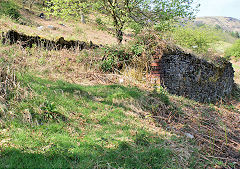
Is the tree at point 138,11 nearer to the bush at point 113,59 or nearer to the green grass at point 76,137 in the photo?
the bush at point 113,59

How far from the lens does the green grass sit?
94.6 inches

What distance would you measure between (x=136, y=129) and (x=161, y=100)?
1.70 metres

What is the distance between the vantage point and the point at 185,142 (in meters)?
3.71

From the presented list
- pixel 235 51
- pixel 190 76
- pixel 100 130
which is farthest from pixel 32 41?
pixel 235 51

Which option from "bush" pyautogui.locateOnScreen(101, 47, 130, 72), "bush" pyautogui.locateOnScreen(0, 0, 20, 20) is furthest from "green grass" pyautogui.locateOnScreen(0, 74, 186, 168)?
"bush" pyautogui.locateOnScreen(0, 0, 20, 20)

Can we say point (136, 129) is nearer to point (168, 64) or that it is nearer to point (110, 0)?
point (168, 64)

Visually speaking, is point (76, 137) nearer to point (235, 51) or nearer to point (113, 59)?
point (113, 59)

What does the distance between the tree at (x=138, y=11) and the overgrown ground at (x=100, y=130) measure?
4620 mm

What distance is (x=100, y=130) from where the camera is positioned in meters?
3.44

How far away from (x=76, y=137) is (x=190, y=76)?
19.8 feet

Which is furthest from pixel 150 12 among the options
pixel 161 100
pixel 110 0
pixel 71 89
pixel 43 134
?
pixel 43 134

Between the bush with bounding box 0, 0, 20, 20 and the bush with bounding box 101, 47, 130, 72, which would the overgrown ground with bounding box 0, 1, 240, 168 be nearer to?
the bush with bounding box 101, 47, 130, 72

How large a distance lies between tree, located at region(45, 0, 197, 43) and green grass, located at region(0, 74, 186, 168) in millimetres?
5859

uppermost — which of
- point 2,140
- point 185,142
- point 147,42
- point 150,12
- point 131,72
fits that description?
point 150,12
